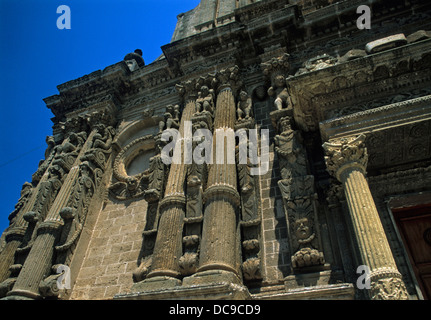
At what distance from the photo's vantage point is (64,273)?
647cm

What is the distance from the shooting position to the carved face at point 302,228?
5.07 m

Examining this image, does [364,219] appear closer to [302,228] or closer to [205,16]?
[302,228]

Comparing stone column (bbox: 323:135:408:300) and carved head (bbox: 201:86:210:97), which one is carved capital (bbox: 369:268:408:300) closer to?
stone column (bbox: 323:135:408:300)

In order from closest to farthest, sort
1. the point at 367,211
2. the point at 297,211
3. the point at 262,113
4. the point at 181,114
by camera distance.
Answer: the point at 367,211 < the point at 297,211 < the point at 262,113 < the point at 181,114

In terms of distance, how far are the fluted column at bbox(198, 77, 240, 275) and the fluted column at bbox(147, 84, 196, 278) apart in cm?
51

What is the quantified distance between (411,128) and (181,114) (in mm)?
5458

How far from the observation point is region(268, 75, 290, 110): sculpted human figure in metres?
6.93

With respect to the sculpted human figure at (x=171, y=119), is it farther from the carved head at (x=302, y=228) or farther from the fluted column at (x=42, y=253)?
the carved head at (x=302, y=228)

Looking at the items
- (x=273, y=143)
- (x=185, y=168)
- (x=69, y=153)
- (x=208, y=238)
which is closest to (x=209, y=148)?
(x=185, y=168)

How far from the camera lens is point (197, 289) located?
433cm

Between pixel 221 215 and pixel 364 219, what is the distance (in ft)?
7.20

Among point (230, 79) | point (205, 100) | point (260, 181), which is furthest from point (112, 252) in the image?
point (230, 79)

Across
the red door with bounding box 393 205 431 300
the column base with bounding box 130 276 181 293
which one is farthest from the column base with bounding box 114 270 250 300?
the red door with bounding box 393 205 431 300
